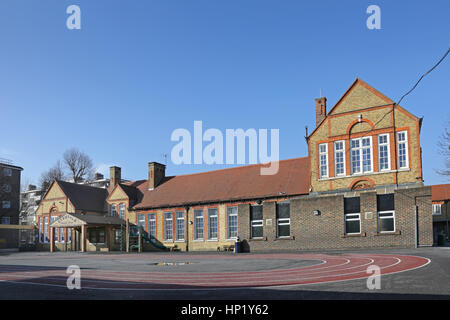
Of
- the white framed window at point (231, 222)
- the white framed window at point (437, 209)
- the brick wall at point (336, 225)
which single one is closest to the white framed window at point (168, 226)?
the white framed window at point (231, 222)

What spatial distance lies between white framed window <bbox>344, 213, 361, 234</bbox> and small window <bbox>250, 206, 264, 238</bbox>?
23.0 feet

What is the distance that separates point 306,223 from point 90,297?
78.9 ft

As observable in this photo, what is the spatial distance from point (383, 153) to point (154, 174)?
27.3 m

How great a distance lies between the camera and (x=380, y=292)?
32.1 ft

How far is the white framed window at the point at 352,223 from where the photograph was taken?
3033 cm

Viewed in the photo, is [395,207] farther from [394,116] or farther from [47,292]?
[47,292]

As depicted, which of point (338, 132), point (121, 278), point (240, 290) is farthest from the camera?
point (338, 132)

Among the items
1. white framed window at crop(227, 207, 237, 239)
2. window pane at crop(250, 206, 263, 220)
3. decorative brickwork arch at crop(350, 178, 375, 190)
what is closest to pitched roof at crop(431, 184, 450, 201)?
decorative brickwork arch at crop(350, 178, 375, 190)

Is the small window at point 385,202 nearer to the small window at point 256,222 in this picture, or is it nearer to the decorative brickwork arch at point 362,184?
the decorative brickwork arch at point 362,184

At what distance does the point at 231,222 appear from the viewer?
132 ft

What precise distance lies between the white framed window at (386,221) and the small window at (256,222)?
9.38 meters

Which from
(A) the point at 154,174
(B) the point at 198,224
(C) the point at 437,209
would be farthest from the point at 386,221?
(C) the point at 437,209

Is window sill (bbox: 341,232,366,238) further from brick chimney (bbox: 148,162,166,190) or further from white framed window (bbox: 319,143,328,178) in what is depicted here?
brick chimney (bbox: 148,162,166,190)
